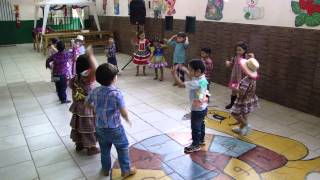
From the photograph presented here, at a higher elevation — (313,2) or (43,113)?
(313,2)

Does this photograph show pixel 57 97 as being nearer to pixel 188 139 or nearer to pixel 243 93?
pixel 188 139

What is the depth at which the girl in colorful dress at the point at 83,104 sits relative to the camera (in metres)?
3.18

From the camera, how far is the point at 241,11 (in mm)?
5707

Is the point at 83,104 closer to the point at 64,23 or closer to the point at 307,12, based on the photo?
the point at 307,12

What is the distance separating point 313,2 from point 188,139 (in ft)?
9.24

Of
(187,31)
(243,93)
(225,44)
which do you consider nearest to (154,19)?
(187,31)

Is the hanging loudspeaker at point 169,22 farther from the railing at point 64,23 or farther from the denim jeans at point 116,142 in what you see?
the railing at point 64,23

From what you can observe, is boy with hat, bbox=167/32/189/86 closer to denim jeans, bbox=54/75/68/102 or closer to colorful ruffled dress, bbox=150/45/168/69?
colorful ruffled dress, bbox=150/45/168/69

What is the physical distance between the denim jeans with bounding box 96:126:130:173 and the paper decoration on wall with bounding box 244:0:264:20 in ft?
12.2

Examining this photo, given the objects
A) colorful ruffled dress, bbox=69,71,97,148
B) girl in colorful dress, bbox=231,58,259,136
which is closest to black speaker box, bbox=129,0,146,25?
girl in colorful dress, bbox=231,58,259,136

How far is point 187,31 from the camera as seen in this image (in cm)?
713

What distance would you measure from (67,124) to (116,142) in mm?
1890

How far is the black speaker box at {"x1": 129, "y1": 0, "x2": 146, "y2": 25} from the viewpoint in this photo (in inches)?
330

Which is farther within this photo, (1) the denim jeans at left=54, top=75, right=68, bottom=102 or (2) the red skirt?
(2) the red skirt
